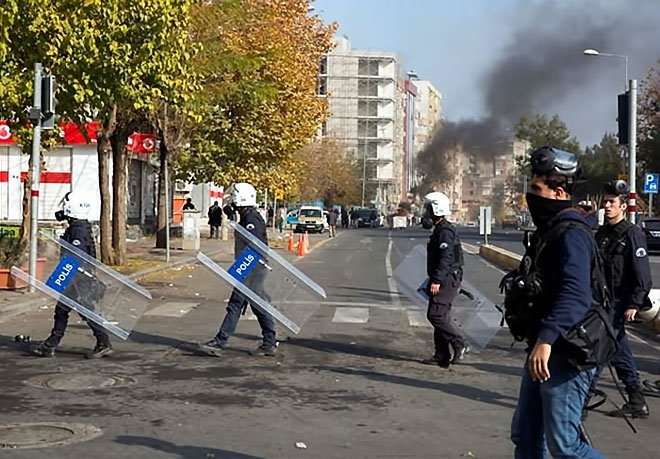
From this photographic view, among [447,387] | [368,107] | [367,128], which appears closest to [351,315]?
[447,387]

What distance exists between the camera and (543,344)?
14.8 ft

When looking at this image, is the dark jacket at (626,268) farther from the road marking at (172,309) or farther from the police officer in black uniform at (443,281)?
the road marking at (172,309)

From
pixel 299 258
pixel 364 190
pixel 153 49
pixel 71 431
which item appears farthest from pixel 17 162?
pixel 364 190

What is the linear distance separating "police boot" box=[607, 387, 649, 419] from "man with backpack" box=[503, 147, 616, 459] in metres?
3.53

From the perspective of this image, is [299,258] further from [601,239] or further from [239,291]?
[601,239]

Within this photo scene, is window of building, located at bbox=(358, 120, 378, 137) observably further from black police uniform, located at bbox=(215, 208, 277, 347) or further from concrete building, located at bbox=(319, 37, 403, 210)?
black police uniform, located at bbox=(215, 208, 277, 347)

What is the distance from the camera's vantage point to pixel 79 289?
1098cm

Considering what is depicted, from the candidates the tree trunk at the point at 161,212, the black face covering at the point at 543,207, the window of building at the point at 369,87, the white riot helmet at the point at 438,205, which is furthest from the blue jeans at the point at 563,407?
the window of building at the point at 369,87

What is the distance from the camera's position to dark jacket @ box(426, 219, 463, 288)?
10602 millimetres

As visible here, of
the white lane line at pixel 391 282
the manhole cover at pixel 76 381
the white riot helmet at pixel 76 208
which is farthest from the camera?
the white lane line at pixel 391 282

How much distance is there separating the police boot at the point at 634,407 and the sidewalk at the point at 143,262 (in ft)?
29.4

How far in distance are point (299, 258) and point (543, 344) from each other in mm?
27853

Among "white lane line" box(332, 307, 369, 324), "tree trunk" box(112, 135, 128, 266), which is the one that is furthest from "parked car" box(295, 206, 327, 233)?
"white lane line" box(332, 307, 369, 324)

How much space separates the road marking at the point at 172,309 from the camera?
49.9 ft
